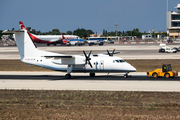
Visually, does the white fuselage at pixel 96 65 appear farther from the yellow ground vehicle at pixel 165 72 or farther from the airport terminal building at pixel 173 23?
the airport terminal building at pixel 173 23

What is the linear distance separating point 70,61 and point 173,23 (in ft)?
512

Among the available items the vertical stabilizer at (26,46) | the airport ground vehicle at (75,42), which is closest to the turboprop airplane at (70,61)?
the vertical stabilizer at (26,46)

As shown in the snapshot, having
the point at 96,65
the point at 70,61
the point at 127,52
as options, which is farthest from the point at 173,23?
the point at 70,61

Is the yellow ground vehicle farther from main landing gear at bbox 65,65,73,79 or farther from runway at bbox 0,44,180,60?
runway at bbox 0,44,180,60

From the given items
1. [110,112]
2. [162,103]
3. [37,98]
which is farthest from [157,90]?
[37,98]

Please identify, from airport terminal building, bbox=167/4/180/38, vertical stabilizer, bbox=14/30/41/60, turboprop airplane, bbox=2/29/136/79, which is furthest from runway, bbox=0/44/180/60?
airport terminal building, bbox=167/4/180/38

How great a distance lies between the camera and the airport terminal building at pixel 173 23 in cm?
17249

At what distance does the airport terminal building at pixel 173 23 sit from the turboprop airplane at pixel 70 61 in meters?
148

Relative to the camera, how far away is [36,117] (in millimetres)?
16359

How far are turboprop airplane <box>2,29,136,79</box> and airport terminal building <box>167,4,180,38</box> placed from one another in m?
148

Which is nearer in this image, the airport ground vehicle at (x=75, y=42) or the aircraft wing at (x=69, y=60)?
the aircraft wing at (x=69, y=60)

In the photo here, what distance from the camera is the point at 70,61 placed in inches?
1335

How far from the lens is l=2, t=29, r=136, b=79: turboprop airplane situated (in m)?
32.9

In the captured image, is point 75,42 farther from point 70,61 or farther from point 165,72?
point 165,72
